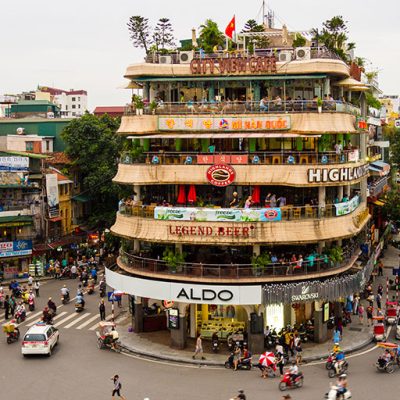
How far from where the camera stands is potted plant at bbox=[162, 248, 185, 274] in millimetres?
38844

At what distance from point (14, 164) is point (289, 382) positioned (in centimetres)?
3681

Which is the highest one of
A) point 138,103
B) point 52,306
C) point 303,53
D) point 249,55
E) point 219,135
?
point 303,53

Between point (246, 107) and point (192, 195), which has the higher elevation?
point (246, 107)

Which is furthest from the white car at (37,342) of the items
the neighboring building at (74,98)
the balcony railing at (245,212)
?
the neighboring building at (74,98)

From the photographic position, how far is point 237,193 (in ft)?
133

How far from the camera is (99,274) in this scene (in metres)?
62.2

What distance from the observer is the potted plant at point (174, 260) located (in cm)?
3884

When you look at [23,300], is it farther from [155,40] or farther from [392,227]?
[392,227]

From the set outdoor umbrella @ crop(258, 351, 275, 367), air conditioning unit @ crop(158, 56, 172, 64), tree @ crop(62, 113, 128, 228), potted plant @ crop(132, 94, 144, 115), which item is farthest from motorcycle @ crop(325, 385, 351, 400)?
tree @ crop(62, 113, 128, 228)

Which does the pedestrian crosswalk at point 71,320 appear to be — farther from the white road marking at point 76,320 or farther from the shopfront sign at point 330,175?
the shopfront sign at point 330,175

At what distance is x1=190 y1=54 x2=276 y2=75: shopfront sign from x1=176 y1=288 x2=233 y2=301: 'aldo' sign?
508 inches

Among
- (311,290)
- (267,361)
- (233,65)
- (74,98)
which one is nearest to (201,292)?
(267,361)

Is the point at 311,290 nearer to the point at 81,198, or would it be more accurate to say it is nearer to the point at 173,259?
the point at 173,259

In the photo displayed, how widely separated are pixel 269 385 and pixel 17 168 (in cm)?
3582
